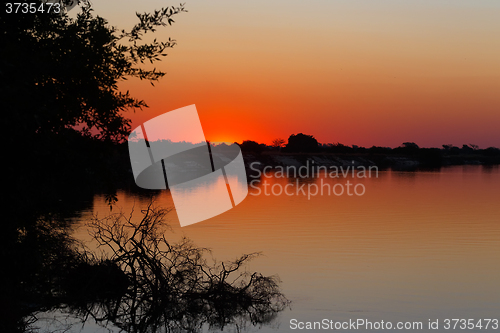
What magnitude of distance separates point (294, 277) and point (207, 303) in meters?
6.71

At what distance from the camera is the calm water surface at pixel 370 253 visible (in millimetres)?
16328

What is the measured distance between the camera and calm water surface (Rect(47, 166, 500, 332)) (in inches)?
643

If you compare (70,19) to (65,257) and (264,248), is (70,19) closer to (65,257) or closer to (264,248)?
(65,257)

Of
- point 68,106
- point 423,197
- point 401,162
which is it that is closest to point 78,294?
point 68,106

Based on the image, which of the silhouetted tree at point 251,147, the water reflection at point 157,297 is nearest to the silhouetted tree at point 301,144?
the silhouetted tree at point 251,147

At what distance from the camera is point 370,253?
2484cm

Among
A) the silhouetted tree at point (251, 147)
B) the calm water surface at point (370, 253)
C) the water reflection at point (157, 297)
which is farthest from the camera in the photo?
the silhouetted tree at point (251, 147)

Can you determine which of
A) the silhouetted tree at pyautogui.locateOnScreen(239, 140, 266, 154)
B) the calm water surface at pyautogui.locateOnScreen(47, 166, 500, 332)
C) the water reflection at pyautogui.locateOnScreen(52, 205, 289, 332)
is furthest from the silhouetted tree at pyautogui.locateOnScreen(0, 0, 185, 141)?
the silhouetted tree at pyautogui.locateOnScreen(239, 140, 266, 154)

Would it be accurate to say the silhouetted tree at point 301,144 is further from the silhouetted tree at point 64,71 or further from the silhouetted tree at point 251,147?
the silhouetted tree at point 64,71

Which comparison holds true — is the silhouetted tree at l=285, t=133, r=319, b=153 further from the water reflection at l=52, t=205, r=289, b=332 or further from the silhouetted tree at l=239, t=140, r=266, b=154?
the water reflection at l=52, t=205, r=289, b=332

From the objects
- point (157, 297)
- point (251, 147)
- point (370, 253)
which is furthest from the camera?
point (251, 147)

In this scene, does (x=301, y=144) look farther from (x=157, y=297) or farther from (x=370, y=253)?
(x=157, y=297)

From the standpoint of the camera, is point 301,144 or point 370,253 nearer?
point 370,253

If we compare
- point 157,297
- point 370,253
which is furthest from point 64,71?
point 370,253
